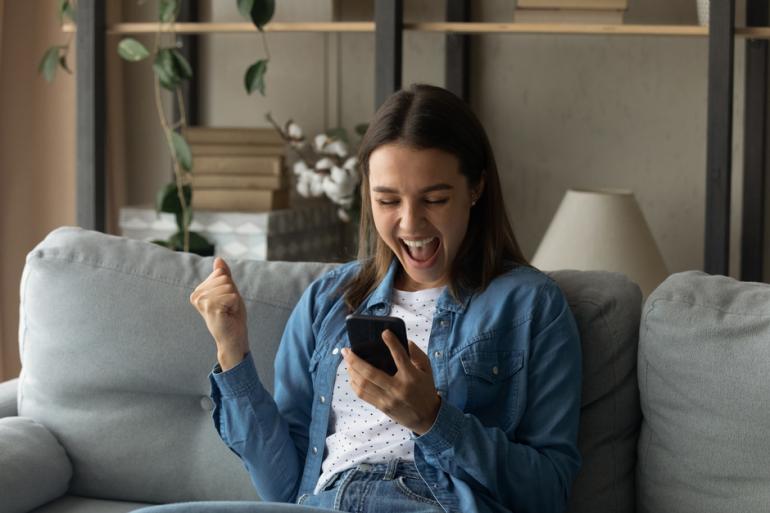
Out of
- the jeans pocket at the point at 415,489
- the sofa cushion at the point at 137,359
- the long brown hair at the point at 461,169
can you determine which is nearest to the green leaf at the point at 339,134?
the sofa cushion at the point at 137,359

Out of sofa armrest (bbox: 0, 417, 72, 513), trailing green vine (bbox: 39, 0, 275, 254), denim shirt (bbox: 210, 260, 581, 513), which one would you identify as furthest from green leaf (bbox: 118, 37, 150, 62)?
denim shirt (bbox: 210, 260, 581, 513)

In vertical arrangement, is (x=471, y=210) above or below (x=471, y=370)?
above

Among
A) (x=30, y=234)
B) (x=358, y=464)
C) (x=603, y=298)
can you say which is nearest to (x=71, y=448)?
(x=358, y=464)

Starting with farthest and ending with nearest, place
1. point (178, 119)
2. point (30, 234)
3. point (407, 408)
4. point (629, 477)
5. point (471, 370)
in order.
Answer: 1. point (178, 119)
2. point (30, 234)
3. point (629, 477)
4. point (471, 370)
5. point (407, 408)

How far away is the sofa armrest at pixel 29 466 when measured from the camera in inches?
72.7

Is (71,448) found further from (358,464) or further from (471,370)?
(471,370)

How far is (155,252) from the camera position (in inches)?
79.4

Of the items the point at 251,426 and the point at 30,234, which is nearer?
the point at 251,426

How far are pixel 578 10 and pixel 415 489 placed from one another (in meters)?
1.34

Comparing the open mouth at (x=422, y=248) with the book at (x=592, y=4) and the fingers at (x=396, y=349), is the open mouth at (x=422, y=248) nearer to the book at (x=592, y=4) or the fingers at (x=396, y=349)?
the fingers at (x=396, y=349)

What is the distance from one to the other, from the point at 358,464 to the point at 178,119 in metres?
1.80

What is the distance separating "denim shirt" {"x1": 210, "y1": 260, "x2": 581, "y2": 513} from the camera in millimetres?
1565

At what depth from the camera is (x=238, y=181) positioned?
2.88 meters

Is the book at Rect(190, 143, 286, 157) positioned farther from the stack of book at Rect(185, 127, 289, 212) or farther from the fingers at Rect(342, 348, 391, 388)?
the fingers at Rect(342, 348, 391, 388)
